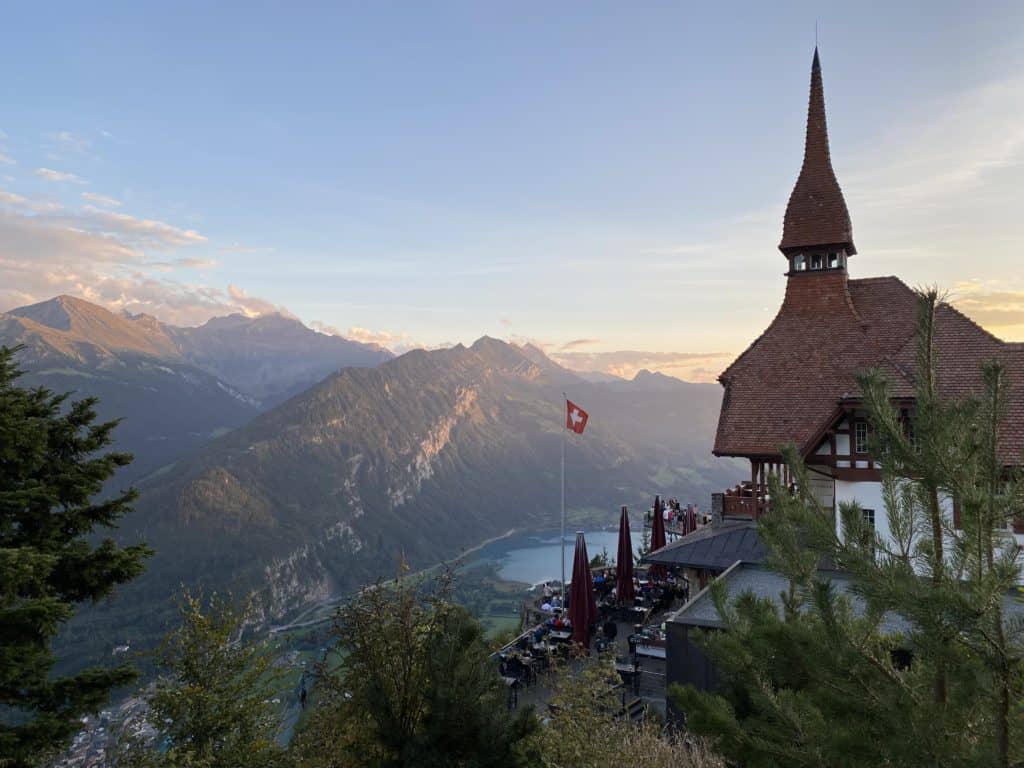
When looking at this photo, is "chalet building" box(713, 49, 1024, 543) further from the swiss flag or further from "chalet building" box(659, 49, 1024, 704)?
the swiss flag

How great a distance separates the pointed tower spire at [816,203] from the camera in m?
23.7

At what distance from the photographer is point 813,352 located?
22.2 m

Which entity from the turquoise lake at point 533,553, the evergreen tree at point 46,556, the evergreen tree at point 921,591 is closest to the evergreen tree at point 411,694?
the evergreen tree at point 46,556

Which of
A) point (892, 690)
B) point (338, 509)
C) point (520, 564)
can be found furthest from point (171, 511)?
point (892, 690)

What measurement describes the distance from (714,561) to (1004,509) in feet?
50.1

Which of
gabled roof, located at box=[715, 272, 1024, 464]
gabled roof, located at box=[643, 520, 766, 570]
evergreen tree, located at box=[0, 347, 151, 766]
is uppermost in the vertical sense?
gabled roof, located at box=[715, 272, 1024, 464]

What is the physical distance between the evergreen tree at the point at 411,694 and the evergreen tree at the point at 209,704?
6.66 ft

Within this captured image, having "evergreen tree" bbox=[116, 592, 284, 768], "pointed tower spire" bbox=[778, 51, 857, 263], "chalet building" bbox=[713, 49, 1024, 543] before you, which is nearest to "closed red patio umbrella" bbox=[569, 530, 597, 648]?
"chalet building" bbox=[713, 49, 1024, 543]

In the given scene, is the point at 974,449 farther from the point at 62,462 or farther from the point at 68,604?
the point at 62,462

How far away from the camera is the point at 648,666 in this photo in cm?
1662

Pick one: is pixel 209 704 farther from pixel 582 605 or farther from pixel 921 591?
pixel 921 591

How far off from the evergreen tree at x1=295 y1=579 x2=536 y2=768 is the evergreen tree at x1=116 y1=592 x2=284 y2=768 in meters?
2.03

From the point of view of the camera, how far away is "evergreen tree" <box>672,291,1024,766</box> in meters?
4.04

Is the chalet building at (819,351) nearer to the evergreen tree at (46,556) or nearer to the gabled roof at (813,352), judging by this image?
the gabled roof at (813,352)
